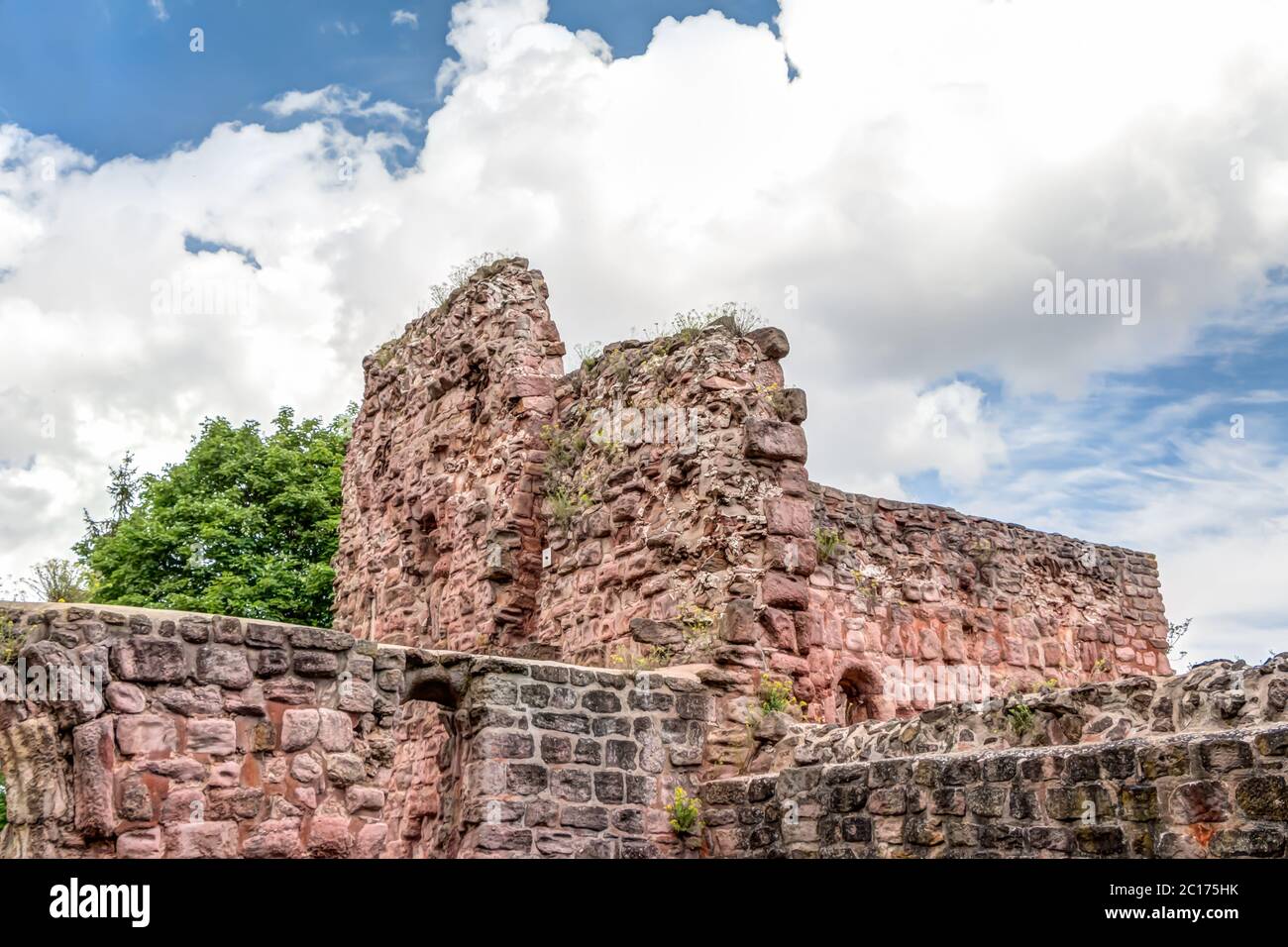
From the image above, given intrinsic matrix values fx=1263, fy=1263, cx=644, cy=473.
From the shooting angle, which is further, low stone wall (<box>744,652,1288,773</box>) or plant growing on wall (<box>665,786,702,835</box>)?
plant growing on wall (<box>665,786,702,835</box>)

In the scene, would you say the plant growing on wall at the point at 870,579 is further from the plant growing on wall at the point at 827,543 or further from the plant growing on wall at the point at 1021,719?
the plant growing on wall at the point at 1021,719

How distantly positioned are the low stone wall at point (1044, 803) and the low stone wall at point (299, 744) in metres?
1.01

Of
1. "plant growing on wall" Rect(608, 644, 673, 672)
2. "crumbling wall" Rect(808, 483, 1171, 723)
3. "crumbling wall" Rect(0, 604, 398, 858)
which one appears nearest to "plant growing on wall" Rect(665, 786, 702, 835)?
"plant growing on wall" Rect(608, 644, 673, 672)

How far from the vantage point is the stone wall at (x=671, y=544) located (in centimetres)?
941

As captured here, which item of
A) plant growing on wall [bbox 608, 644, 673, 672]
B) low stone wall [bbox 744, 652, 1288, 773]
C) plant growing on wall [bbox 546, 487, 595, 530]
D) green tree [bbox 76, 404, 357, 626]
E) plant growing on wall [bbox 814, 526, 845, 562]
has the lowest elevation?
low stone wall [bbox 744, 652, 1288, 773]

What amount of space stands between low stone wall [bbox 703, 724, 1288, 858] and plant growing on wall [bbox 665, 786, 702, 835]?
Result: 1.57 feet

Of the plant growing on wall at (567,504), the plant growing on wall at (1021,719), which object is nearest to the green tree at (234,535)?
the plant growing on wall at (567,504)

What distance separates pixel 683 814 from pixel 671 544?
2.11m

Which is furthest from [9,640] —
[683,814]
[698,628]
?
[698,628]

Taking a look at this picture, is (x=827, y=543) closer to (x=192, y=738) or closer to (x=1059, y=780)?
(x=1059, y=780)

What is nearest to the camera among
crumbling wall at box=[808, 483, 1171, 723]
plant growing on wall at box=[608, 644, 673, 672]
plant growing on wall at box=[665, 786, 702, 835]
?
A: plant growing on wall at box=[665, 786, 702, 835]

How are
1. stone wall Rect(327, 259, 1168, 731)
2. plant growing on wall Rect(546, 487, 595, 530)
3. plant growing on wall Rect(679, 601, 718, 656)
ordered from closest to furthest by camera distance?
plant growing on wall Rect(679, 601, 718, 656)
stone wall Rect(327, 259, 1168, 731)
plant growing on wall Rect(546, 487, 595, 530)

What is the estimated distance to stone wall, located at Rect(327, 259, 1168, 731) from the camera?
9.41 meters

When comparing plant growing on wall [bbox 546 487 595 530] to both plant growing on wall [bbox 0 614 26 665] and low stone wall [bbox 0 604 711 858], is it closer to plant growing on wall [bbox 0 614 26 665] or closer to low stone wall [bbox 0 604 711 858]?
low stone wall [bbox 0 604 711 858]
